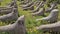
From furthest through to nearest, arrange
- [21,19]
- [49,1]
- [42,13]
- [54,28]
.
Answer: [49,1] < [42,13] < [54,28] < [21,19]

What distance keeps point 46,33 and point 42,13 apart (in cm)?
484

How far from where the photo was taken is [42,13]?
1224 cm

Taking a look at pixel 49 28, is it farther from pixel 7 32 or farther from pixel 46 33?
pixel 7 32

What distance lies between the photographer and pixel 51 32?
742 cm

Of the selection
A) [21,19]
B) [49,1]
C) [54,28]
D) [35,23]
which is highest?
[21,19]

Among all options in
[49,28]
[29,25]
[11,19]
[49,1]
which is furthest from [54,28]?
[49,1]

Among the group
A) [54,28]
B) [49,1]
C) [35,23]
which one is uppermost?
[54,28]

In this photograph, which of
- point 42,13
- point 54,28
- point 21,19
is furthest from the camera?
point 42,13

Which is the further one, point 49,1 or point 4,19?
point 49,1

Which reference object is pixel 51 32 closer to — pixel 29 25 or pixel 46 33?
pixel 46 33

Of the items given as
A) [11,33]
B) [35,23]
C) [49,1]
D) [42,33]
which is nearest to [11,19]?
Answer: [35,23]

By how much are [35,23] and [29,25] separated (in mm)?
407

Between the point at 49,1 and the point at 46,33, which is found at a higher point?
the point at 46,33

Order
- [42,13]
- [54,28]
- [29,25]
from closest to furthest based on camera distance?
[54,28] → [29,25] → [42,13]
